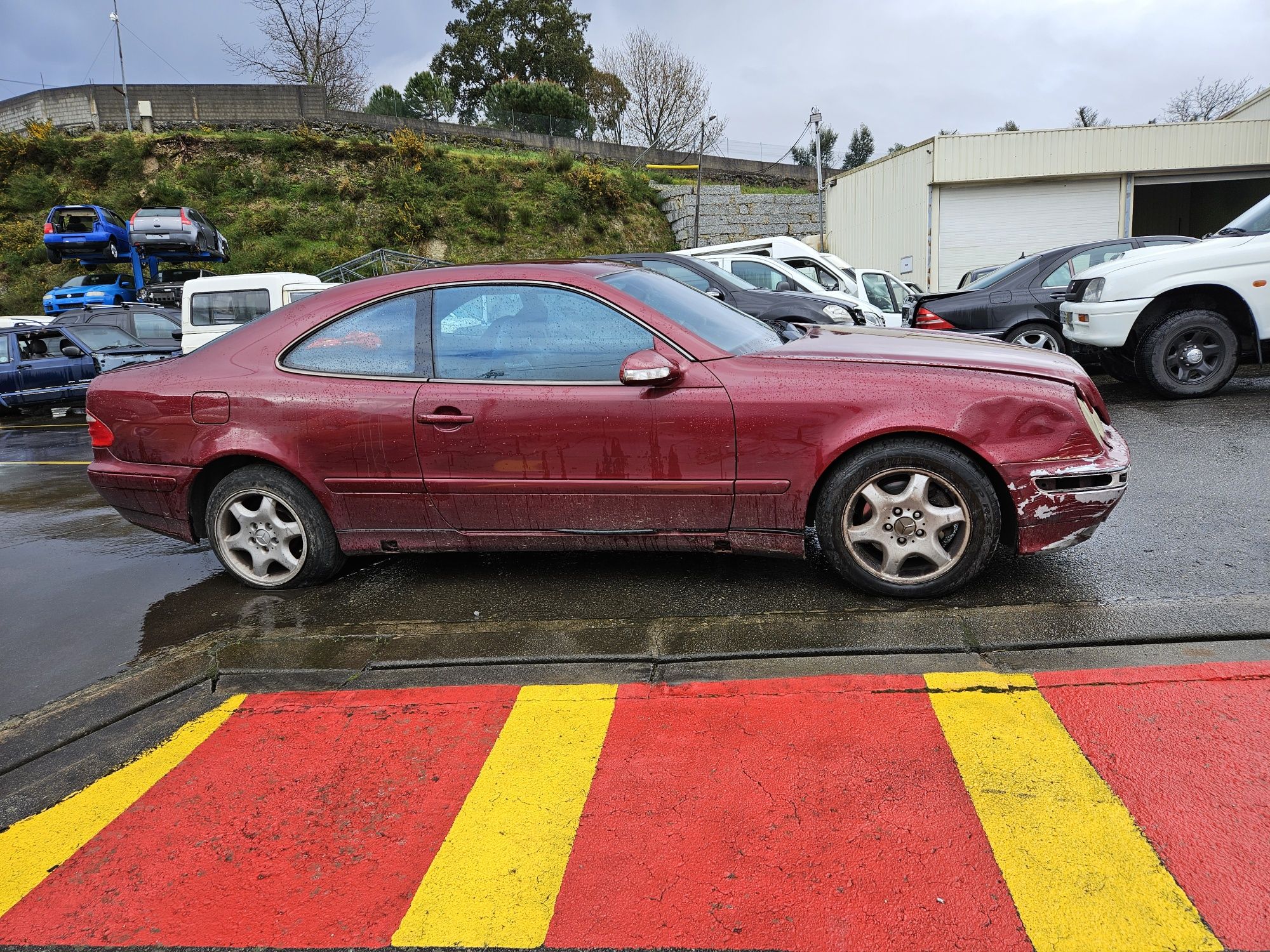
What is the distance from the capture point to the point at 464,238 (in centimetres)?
2880

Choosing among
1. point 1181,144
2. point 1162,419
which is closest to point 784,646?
point 1162,419

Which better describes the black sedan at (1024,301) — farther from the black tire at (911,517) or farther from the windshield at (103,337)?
the windshield at (103,337)

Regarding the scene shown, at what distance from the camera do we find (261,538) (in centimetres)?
418

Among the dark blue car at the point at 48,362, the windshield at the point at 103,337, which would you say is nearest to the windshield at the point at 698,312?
the dark blue car at the point at 48,362

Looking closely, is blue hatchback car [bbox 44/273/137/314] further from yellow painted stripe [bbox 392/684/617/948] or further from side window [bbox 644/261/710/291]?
yellow painted stripe [bbox 392/684/617/948]

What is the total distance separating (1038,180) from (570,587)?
20.7 m

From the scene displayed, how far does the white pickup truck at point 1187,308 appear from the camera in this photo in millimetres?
7254

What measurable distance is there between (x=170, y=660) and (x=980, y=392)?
3.45 meters

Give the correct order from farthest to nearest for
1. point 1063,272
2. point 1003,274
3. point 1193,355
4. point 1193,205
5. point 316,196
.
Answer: point 316,196
point 1193,205
point 1003,274
point 1063,272
point 1193,355

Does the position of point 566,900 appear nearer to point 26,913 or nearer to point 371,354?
point 26,913

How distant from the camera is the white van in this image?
11.8 meters

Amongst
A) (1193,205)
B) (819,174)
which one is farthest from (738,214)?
(1193,205)

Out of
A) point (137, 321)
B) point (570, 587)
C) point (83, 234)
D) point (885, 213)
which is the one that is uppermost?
point (83, 234)

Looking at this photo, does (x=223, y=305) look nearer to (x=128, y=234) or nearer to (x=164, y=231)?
(x=164, y=231)
